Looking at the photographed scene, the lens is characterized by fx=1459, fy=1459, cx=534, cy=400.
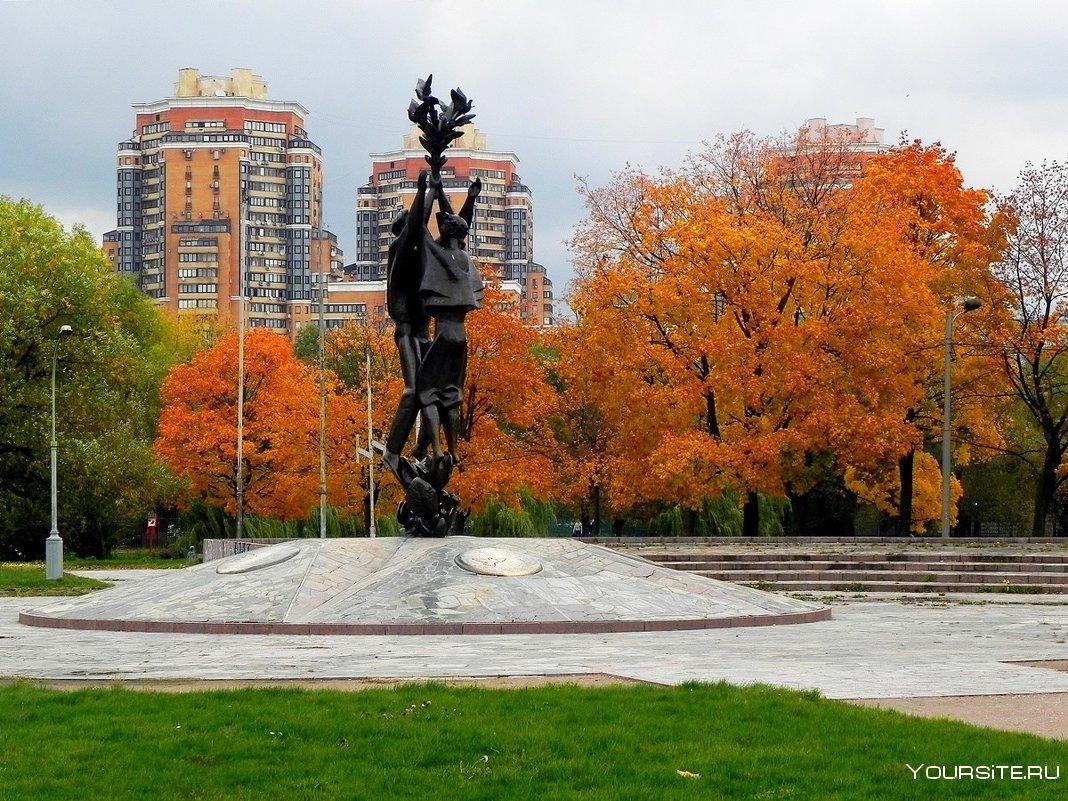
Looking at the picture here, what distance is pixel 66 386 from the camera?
4106 centimetres

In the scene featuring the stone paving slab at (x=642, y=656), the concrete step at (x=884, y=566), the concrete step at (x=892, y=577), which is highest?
the stone paving slab at (x=642, y=656)

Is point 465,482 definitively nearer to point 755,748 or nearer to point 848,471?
point 848,471

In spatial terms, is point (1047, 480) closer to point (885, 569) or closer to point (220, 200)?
point (885, 569)

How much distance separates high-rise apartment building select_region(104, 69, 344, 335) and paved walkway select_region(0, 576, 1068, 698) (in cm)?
11602

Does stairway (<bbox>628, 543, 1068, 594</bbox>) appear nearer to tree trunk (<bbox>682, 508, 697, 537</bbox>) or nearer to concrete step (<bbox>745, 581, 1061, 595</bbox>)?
concrete step (<bbox>745, 581, 1061, 595</bbox>)

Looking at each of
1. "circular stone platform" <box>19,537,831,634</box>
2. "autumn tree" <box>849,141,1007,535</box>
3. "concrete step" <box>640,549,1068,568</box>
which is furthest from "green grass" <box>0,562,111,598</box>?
"autumn tree" <box>849,141,1007,535</box>

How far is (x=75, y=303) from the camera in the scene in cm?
4231

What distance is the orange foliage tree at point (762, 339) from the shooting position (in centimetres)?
3562

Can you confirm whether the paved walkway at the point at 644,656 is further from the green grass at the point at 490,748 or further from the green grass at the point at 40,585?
the green grass at the point at 40,585

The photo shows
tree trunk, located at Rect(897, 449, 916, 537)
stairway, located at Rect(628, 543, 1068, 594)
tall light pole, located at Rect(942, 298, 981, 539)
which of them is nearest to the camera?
stairway, located at Rect(628, 543, 1068, 594)

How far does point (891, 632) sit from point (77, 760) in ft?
35.9

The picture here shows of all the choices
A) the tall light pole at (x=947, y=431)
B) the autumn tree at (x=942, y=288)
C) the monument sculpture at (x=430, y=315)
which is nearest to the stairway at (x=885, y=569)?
the tall light pole at (x=947, y=431)

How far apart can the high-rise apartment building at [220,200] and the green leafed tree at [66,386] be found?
85.6 meters

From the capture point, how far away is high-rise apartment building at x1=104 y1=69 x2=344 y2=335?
131625 millimetres
